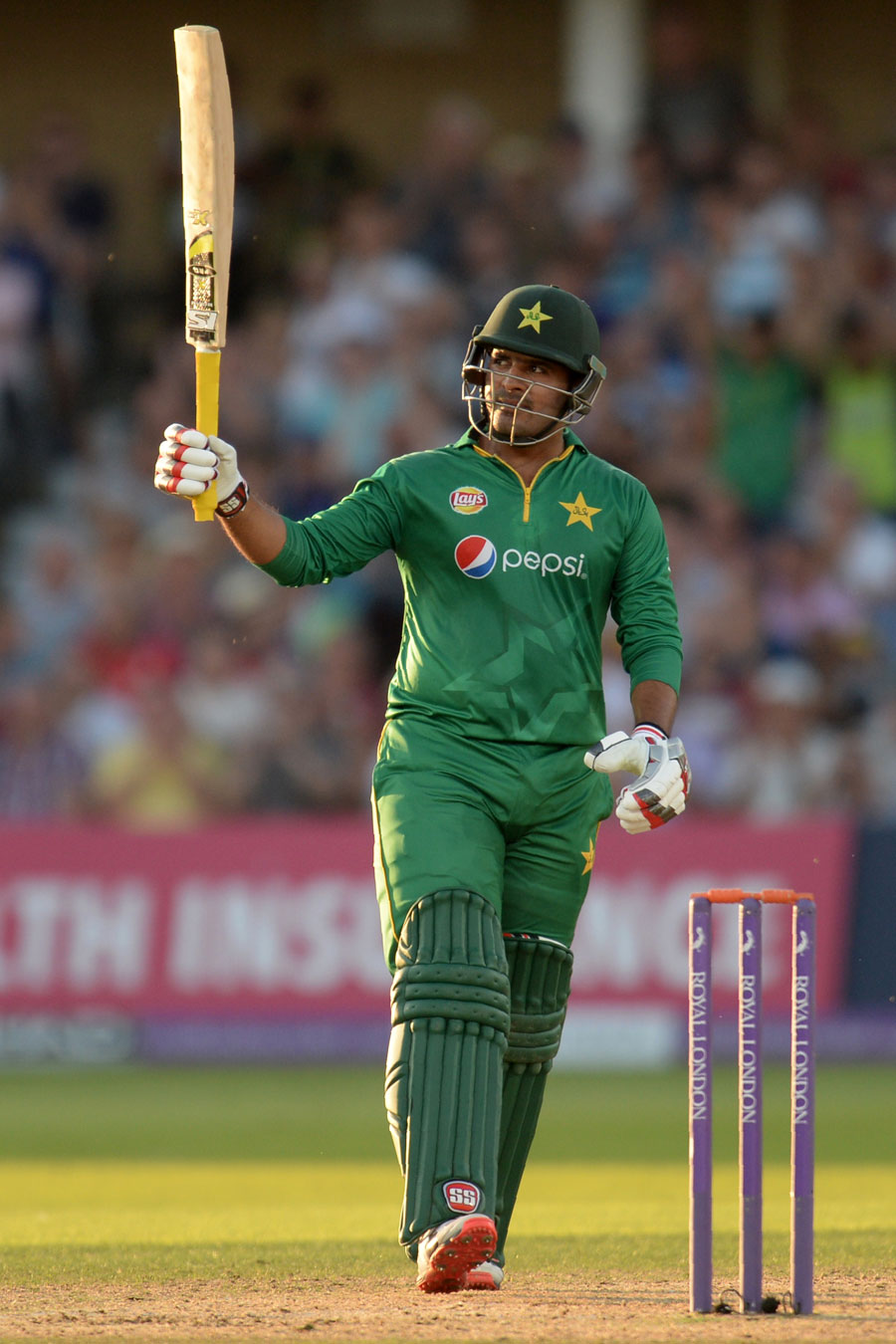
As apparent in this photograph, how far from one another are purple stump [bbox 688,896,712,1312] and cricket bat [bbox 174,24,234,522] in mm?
1695

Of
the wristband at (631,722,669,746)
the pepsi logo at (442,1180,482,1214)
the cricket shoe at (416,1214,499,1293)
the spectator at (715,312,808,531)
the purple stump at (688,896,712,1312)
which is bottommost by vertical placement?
the cricket shoe at (416,1214,499,1293)

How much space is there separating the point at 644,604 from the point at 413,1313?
68.5 inches

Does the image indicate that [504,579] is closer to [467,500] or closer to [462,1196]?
[467,500]

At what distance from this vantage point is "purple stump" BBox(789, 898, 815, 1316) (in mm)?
4602

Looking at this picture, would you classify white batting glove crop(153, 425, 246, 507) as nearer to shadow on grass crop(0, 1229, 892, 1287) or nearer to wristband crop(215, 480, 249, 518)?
wristband crop(215, 480, 249, 518)


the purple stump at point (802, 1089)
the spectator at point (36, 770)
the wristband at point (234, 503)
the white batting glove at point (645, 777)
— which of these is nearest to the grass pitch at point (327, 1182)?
the purple stump at point (802, 1089)

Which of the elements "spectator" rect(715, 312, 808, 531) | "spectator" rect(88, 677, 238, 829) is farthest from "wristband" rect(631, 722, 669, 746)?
"spectator" rect(715, 312, 808, 531)

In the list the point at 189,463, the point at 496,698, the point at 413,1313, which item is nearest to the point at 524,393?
the point at 496,698

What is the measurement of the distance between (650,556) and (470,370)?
0.63 meters

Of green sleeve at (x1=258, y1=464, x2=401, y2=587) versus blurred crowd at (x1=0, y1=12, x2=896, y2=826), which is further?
blurred crowd at (x1=0, y1=12, x2=896, y2=826)

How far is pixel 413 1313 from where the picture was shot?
477 cm

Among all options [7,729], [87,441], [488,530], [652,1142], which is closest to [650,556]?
[488,530]

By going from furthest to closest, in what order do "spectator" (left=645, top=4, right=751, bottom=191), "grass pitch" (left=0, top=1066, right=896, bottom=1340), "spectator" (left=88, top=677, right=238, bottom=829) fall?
1. "spectator" (left=645, top=4, right=751, bottom=191)
2. "spectator" (left=88, top=677, right=238, bottom=829)
3. "grass pitch" (left=0, top=1066, right=896, bottom=1340)

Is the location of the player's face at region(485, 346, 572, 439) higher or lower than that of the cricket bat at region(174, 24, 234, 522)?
lower
